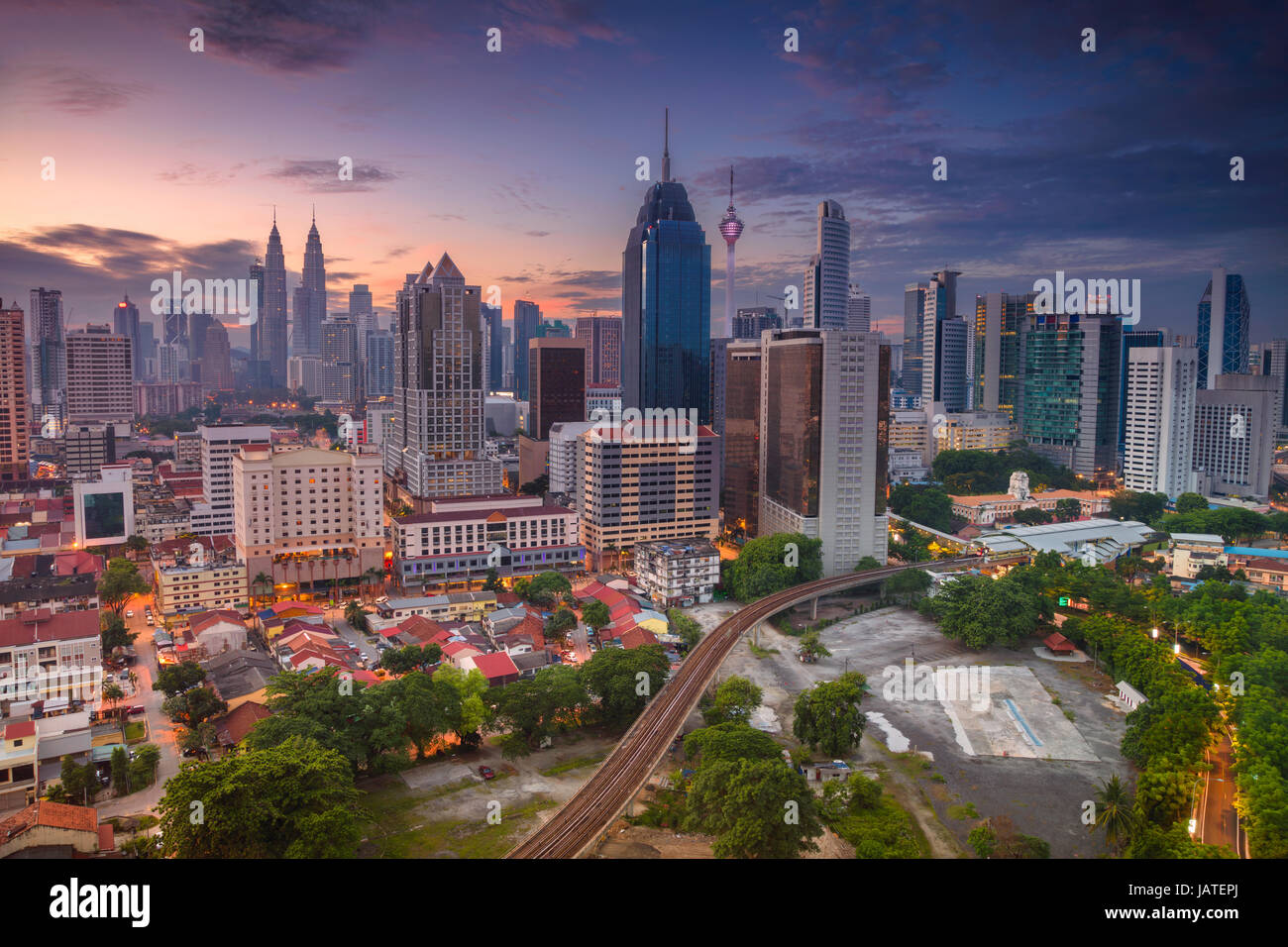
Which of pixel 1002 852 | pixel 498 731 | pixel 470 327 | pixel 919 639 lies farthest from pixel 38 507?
pixel 1002 852

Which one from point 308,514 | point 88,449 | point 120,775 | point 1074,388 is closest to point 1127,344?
point 1074,388

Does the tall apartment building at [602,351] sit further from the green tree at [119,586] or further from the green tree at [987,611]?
the green tree at [987,611]

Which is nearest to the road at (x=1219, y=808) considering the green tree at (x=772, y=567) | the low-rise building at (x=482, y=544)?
the green tree at (x=772, y=567)

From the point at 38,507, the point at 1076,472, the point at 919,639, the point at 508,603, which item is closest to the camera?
the point at 919,639

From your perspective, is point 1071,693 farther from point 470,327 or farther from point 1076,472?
point 1076,472

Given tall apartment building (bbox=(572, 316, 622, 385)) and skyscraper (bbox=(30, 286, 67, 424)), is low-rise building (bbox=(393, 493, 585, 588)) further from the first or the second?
tall apartment building (bbox=(572, 316, 622, 385))

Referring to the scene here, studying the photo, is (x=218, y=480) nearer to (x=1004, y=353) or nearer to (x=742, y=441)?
(x=742, y=441)
